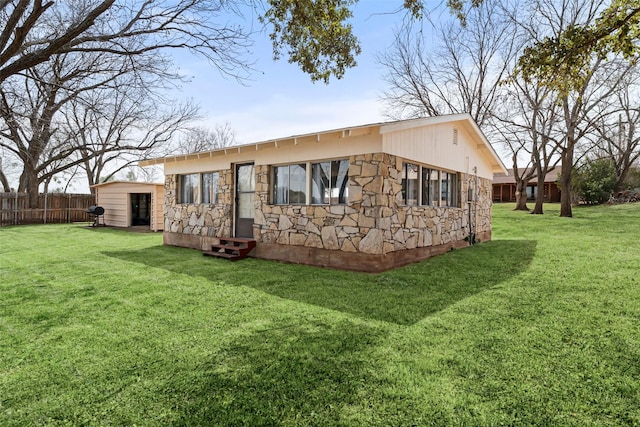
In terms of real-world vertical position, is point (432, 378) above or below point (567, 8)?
below

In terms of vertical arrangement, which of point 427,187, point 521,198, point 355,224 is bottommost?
point 355,224

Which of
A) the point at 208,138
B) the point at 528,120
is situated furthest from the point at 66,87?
the point at 208,138

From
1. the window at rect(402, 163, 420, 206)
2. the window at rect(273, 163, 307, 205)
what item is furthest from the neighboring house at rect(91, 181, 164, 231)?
the window at rect(402, 163, 420, 206)

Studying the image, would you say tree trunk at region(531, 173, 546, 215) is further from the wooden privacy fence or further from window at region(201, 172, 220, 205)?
the wooden privacy fence

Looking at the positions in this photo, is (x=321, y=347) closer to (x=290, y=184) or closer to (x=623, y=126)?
(x=290, y=184)

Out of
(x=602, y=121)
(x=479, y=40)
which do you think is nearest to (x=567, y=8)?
(x=479, y=40)

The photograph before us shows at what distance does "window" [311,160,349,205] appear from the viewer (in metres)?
7.13

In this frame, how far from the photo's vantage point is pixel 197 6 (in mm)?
5797

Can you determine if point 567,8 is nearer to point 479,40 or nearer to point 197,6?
point 479,40

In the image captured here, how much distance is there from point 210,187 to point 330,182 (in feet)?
14.0

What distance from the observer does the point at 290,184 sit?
8047 millimetres

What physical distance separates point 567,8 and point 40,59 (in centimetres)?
2126

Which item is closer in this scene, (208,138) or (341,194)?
(341,194)

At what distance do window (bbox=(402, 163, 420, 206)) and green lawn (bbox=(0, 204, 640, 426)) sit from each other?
1855mm
